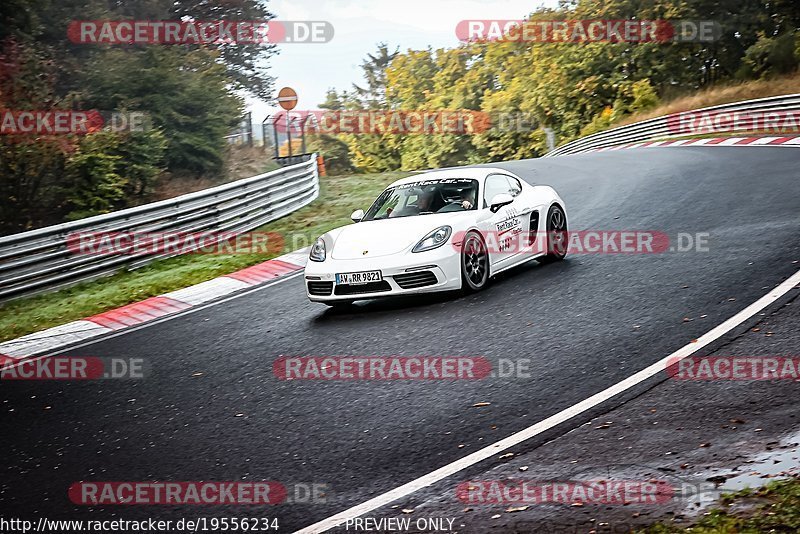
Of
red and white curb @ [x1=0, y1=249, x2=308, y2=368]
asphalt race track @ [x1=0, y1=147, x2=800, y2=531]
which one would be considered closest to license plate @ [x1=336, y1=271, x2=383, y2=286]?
asphalt race track @ [x1=0, y1=147, x2=800, y2=531]

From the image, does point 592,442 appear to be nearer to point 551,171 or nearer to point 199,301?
point 199,301

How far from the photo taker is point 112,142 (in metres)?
22.3

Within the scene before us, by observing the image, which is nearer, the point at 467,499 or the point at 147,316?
the point at 467,499

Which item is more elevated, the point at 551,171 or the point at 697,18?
the point at 697,18

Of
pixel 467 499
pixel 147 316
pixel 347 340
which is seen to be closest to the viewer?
pixel 467 499

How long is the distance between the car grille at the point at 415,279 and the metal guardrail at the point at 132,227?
5934mm

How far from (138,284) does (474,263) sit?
18.9 ft

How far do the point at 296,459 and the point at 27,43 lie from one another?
22.7 m

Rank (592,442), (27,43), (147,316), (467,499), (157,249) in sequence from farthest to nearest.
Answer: (27,43) < (157,249) < (147,316) < (592,442) < (467,499)

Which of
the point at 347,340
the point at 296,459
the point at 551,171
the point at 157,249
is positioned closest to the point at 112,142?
the point at 157,249

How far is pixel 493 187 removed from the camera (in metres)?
11.5

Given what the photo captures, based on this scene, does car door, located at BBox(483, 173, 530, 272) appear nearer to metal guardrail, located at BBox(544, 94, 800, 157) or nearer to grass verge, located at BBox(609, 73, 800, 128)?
metal guardrail, located at BBox(544, 94, 800, 157)

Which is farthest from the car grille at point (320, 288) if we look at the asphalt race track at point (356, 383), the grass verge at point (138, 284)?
the grass verge at point (138, 284)

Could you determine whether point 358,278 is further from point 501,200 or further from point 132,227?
point 132,227
